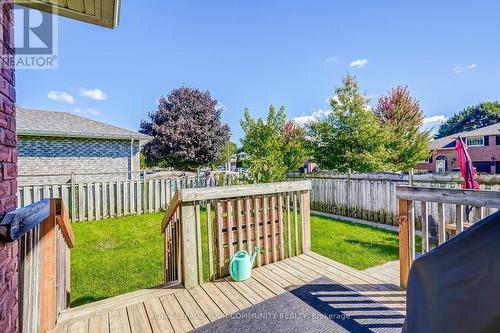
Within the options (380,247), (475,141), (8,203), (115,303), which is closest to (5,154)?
(8,203)

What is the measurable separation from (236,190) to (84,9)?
2488mm

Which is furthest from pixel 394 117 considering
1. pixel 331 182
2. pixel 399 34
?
pixel 331 182

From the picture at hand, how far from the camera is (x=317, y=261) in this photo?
A: 362 cm

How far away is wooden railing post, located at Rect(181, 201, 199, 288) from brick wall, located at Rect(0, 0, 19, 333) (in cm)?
143

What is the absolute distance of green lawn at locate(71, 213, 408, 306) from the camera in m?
3.70

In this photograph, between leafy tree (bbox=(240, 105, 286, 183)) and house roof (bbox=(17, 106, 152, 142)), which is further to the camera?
house roof (bbox=(17, 106, 152, 142))

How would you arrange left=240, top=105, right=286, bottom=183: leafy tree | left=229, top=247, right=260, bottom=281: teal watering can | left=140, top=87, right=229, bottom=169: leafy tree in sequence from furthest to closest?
left=140, top=87, right=229, bottom=169: leafy tree → left=240, top=105, right=286, bottom=183: leafy tree → left=229, top=247, right=260, bottom=281: teal watering can

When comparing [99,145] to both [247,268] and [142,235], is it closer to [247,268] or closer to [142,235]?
[142,235]

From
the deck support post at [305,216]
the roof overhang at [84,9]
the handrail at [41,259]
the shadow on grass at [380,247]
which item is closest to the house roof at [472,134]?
the shadow on grass at [380,247]

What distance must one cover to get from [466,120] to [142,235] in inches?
1984

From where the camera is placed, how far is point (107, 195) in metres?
8.25

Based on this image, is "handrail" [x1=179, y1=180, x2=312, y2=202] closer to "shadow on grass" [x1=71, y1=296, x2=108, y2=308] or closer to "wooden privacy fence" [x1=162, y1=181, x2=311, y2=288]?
"wooden privacy fence" [x1=162, y1=181, x2=311, y2=288]

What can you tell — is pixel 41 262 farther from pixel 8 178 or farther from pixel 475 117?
pixel 475 117

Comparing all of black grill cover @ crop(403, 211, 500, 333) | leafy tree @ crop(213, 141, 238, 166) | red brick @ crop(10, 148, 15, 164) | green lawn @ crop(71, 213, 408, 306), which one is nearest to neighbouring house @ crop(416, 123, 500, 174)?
leafy tree @ crop(213, 141, 238, 166)
